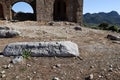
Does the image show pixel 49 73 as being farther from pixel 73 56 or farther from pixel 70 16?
pixel 70 16

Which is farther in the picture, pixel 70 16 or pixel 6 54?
pixel 70 16

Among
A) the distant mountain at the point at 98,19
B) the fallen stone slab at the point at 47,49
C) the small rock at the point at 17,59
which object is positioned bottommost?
the distant mountain at the point at 98,19

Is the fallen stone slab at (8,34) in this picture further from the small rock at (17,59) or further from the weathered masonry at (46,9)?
the weathered masonry at (46,9)

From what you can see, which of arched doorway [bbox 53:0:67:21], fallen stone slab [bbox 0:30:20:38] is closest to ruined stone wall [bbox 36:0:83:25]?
arched doorway [bbox 53:0:67:21]

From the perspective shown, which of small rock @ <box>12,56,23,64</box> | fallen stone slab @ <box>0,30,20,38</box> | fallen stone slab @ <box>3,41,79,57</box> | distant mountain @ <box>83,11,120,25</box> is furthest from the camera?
distant mountain @ <box>83,11,120,25</box>

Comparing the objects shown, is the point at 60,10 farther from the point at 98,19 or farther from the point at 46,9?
the point at 98,19

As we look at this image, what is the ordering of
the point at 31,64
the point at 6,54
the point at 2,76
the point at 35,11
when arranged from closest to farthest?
the point at 2,76 → the point at 31,64 → the point at 6,54 → the point at 35,11

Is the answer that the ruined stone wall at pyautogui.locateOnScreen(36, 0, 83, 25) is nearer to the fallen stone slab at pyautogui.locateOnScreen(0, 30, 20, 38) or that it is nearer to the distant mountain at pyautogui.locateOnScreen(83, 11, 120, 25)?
the fallen stone slab at pyautogui.locateOnScreen(0, 30, 20, 38)

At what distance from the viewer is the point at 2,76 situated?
267 inches

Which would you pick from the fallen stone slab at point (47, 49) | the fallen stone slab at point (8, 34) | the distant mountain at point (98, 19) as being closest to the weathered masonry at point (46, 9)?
the fallen stone slab at point (8, 34)

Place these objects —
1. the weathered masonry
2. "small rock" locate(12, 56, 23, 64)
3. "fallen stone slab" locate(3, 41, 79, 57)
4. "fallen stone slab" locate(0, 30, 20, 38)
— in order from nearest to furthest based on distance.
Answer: "small rock" locate(12, 56, 23, 64) → "fallen stone slab" locate(3, 41, 79, 57) → "fallen stone slab" locate(0, 30, 20, 38) → the weathered masonry

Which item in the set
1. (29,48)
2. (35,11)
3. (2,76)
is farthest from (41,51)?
(35,11)

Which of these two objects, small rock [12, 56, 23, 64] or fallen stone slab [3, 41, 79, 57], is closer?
small rock [12, 56, 23, 64]

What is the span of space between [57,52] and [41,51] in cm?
41
